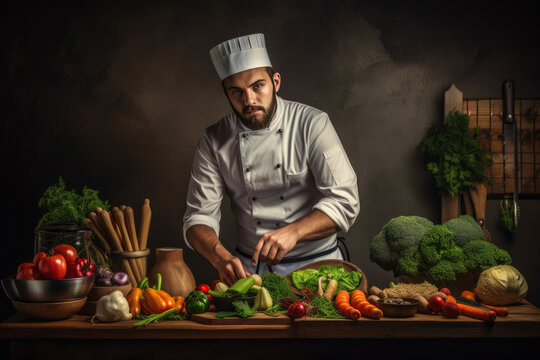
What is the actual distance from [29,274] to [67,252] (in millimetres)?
147

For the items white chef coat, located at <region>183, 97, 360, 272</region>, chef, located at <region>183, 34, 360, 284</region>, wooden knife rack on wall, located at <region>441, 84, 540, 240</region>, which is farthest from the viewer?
wooden knife rack on wall, located at <region>441, 84, 540, 240</region>

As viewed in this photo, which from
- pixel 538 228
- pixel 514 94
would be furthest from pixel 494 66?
pixel 538 228

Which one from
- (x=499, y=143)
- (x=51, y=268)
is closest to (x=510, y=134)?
(x=499, y=143)

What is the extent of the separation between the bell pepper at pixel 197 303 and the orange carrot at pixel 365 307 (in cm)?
56

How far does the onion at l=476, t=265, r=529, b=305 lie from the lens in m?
2.14

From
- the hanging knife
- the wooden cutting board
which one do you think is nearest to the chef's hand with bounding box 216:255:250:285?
the wooden cutting board

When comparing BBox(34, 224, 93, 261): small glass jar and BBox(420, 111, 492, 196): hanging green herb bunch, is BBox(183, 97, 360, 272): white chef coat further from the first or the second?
BBox(420, 111, 492, 196): hanging green herb bunch

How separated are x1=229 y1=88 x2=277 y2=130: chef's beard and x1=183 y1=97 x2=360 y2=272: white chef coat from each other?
2.1 inches

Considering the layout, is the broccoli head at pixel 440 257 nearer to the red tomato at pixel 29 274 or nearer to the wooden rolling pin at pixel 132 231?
the wooden rolling pin at pixel 132 231

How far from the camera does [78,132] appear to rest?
13.6 ft

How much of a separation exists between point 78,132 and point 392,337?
307 centimetres

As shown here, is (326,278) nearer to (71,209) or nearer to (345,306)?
(345,306)

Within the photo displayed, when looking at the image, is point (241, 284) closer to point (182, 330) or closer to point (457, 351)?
point (182, 330)

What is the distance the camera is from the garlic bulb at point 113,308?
6.34ft
